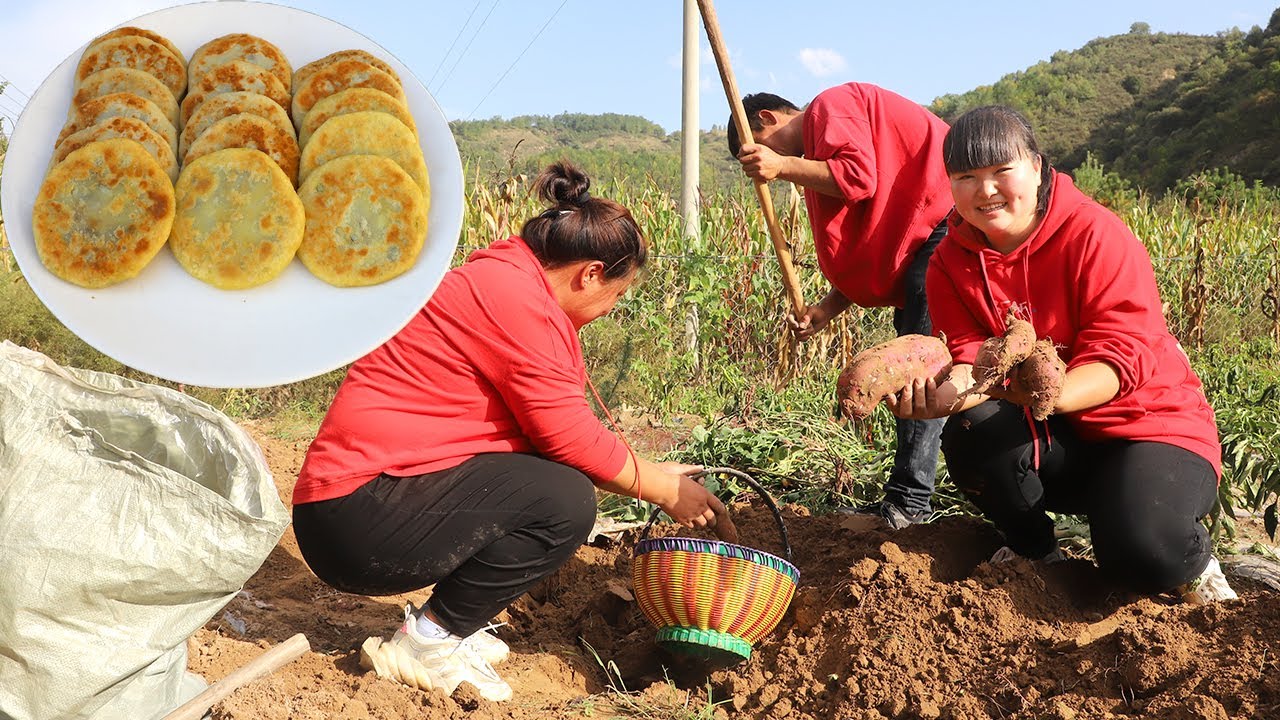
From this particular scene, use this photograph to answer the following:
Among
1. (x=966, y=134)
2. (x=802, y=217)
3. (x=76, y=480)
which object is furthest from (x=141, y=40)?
(x=802, y=217)

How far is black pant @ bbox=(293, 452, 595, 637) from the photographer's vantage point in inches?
87.5

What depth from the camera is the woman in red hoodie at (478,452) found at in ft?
7.19

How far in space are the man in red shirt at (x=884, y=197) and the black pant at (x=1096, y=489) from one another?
1.56 ft

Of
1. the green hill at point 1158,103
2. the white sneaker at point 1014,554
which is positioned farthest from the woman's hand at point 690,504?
the green hill at point 1158,103

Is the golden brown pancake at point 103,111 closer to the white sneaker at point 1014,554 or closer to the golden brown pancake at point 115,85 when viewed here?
the golden brown pancake at point 115,85

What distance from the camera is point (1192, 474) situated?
241 centimetres

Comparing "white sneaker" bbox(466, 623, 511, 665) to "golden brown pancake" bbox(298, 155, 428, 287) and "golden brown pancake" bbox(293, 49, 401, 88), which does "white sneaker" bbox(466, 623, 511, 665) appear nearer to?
"golden brown pancake" bbox(298, 155, 428, 287)

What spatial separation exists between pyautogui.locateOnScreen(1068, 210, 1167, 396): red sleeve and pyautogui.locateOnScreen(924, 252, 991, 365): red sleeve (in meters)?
0.28

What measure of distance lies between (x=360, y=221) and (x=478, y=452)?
0.96 metres

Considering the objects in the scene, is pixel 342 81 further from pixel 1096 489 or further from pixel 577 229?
pixel 1096 489

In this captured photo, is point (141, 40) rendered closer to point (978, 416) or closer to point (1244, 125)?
point (978, 416)

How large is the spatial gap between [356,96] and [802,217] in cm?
493

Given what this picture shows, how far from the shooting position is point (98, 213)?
1.31 metres

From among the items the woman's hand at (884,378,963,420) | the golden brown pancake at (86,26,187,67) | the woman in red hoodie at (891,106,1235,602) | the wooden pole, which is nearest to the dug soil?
the woman in red hoodie at (891,106,1235,602)
